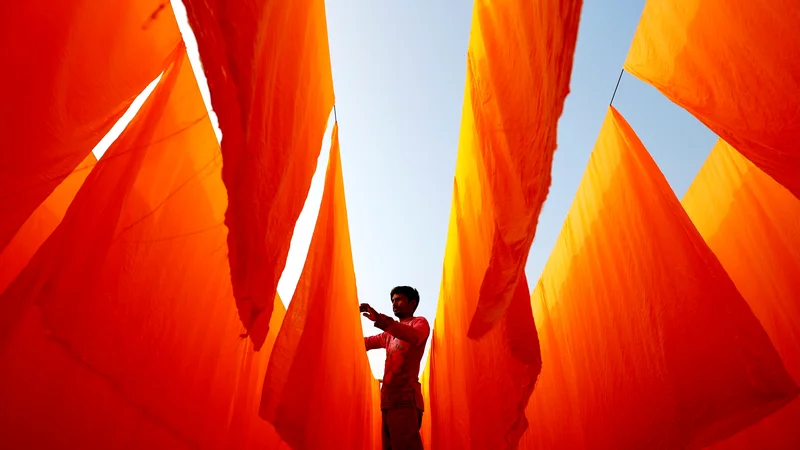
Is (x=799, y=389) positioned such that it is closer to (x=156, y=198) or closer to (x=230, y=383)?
(x=230, y=383)

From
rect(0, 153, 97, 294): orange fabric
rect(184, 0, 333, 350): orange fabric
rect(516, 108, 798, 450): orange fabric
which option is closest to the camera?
rect(184, 0, 333, 350): orange fabric

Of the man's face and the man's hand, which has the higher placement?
the man's face

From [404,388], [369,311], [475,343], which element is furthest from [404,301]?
[475,343]

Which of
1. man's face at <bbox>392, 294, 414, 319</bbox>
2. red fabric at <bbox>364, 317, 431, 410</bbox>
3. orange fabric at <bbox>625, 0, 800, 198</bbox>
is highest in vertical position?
orange fabric at <bbox>625, 0, 800, 198</bbox>

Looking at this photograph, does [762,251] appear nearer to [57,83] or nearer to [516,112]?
[516,112]

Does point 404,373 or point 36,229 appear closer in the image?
point 36,229

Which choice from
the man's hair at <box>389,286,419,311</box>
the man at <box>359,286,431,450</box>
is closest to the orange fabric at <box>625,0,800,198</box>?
the man at <box>359,286,431,450</box>

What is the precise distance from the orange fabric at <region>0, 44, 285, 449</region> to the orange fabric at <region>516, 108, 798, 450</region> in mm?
1406

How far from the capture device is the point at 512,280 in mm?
1277

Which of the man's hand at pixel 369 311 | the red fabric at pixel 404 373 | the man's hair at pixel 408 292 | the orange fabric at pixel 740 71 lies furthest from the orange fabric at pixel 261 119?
the man's hair at pixel 408 292

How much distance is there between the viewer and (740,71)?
1.28m

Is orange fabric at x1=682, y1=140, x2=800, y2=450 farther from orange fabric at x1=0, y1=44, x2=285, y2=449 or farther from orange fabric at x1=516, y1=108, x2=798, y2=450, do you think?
orange fabric at x1=0, y1=44, x2=285, y2=449

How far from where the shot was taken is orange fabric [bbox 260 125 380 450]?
5.07ft

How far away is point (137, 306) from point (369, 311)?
0.92m
